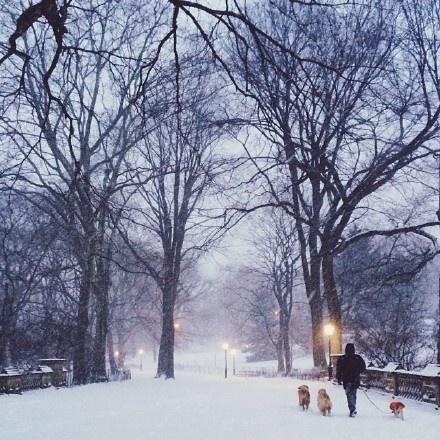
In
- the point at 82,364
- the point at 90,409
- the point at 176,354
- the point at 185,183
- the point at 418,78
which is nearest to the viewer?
the point at 90,409

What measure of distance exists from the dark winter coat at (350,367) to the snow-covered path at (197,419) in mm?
807

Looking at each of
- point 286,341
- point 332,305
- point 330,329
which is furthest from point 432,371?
point 286,341

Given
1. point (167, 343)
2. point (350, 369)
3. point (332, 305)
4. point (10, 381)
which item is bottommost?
point (10, 381)

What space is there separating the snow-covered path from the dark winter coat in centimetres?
81

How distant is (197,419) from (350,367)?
3.95 m

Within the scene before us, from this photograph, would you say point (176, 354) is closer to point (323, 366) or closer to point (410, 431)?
point (323, 366)

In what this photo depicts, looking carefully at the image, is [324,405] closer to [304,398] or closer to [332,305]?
[304,398]

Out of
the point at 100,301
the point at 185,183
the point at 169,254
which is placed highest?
the point at 185,183

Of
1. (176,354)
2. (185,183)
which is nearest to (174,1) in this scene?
(185,183)

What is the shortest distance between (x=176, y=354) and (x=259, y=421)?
81.6 m

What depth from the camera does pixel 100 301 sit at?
2323 cm

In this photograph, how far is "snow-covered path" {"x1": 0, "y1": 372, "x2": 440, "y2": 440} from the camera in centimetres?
854

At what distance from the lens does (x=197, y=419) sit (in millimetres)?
10359

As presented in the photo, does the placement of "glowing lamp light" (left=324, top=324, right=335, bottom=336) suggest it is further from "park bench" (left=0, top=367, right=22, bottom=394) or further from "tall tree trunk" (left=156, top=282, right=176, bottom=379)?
"park bench" (left=0, top=367, right=22, bottom=394)
